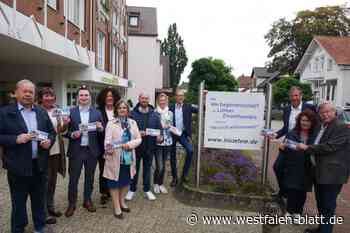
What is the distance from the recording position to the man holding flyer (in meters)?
5.54

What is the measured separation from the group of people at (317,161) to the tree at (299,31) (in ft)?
148

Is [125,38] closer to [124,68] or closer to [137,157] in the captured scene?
[124,68]

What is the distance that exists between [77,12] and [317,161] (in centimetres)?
1373

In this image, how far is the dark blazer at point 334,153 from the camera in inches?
160

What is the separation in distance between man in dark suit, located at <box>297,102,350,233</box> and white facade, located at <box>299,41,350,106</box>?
26386 millimetres

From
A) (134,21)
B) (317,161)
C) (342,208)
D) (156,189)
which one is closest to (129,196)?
(156,189)

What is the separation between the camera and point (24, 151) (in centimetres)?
366

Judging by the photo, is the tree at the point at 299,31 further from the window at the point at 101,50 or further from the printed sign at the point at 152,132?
the printed sign at the point at 152,132

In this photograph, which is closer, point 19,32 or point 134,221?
point 134,221

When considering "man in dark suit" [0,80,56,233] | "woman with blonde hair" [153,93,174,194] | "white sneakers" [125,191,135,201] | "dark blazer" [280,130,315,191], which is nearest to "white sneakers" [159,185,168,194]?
"woman with blonde hair" [153,93,174,194]

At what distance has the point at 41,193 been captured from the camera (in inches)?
158

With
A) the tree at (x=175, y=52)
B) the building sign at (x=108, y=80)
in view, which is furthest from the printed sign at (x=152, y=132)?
the tree at (x=175, y=52)

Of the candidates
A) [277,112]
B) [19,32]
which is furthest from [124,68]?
[19,32]

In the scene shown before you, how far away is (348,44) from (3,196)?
37.9 m
